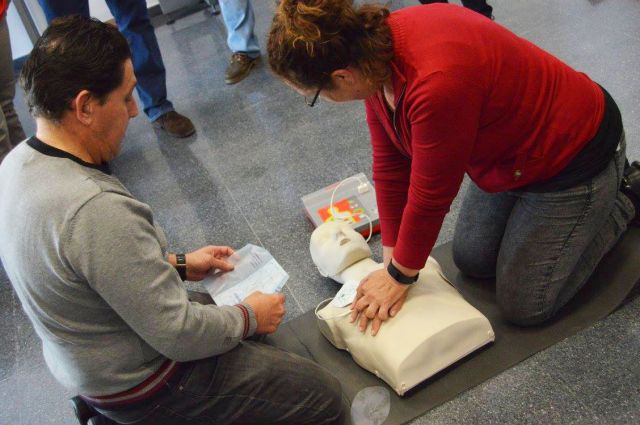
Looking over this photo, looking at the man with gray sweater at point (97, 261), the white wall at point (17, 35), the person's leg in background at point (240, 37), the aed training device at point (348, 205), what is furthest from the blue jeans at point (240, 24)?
the man with gray sweater at point (97, 261)

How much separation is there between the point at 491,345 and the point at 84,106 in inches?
41.5

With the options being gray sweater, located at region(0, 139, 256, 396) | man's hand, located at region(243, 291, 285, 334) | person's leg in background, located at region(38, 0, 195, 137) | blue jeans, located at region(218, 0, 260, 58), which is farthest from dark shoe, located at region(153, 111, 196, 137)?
gray sweater, located at region(0, 139, 256, 396)

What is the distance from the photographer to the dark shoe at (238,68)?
3.03 meters

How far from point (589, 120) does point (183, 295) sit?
889 mm

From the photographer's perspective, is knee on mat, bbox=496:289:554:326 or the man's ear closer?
the man's ear

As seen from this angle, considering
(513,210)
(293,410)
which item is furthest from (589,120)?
(293,410)

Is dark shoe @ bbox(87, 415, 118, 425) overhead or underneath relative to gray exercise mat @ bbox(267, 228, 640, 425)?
overhead

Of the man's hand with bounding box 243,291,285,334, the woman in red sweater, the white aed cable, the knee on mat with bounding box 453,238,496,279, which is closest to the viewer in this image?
the woman in red sweater

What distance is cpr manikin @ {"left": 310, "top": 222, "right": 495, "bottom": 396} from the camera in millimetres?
1334

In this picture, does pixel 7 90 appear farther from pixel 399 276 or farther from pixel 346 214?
pixel 399 276

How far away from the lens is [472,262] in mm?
1606

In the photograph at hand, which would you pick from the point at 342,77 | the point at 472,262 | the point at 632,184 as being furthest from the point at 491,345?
the point at 342,77

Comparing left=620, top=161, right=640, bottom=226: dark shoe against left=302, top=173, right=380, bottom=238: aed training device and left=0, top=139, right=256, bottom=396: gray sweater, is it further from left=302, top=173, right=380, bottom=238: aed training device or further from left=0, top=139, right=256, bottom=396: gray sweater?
left=0, top=139, right=256, bottom=396: gray sweater

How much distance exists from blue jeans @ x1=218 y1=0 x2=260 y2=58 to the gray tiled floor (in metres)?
0.17
